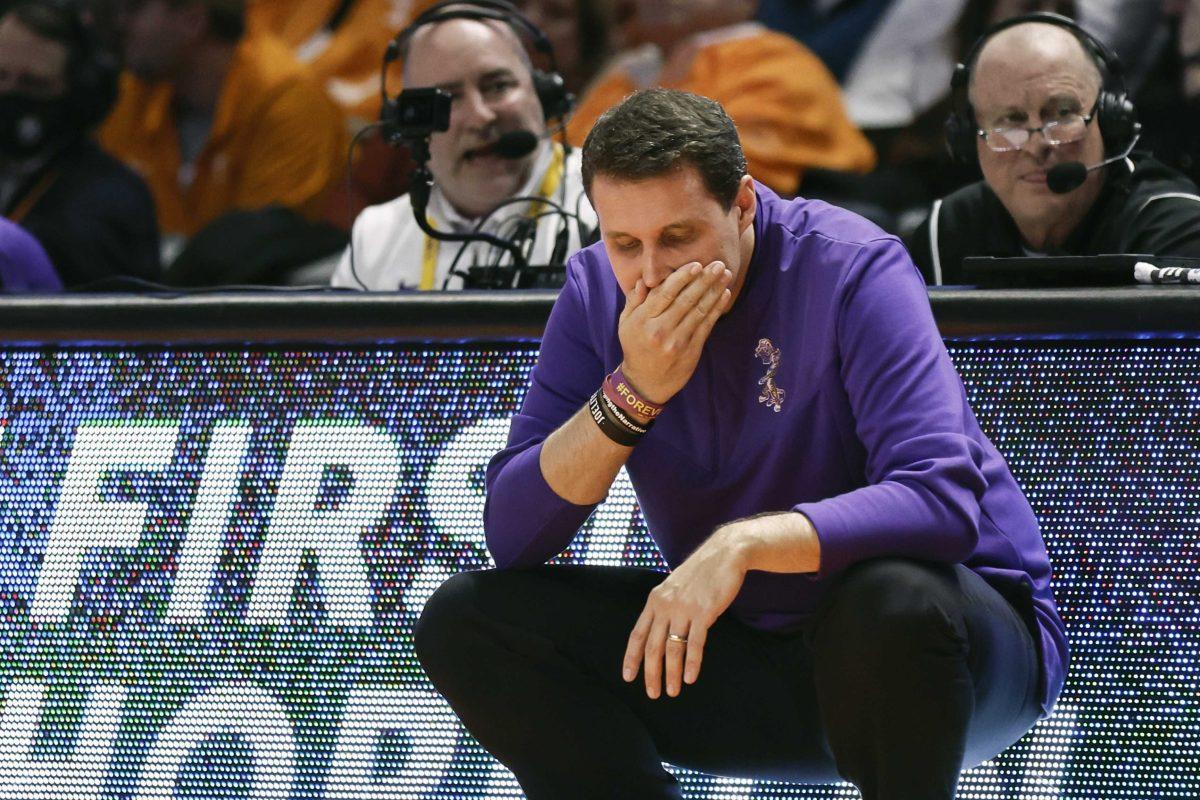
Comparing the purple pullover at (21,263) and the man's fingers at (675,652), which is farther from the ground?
the man's fingers at (675,652)

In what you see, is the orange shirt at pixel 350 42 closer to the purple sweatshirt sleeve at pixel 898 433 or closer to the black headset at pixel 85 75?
the black headset at pixel 85 75

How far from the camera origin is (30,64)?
3.70 metres

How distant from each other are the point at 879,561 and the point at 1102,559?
1.60 feet

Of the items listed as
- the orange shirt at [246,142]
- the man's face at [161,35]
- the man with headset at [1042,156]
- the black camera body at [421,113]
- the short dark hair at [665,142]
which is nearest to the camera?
the short dark hair at [665,142]

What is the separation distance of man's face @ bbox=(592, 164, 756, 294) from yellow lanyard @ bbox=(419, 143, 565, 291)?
1.10 m

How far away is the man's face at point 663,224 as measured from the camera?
1.61m

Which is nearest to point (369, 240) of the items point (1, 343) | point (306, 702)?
point (1, 343)

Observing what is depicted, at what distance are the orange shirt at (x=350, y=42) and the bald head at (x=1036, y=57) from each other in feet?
7.28

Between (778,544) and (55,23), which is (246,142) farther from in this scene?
(778,544)

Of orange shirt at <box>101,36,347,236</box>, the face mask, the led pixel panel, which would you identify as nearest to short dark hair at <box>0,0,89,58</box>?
the face mask

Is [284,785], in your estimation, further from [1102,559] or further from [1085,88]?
[1085,88]

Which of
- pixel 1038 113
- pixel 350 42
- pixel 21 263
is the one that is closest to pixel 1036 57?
pixel 1038 113

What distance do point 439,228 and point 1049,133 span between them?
112 cm

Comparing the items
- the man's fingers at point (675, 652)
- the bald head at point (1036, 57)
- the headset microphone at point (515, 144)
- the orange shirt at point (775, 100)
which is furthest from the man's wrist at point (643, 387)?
the orange shirt at point (775, 100)
